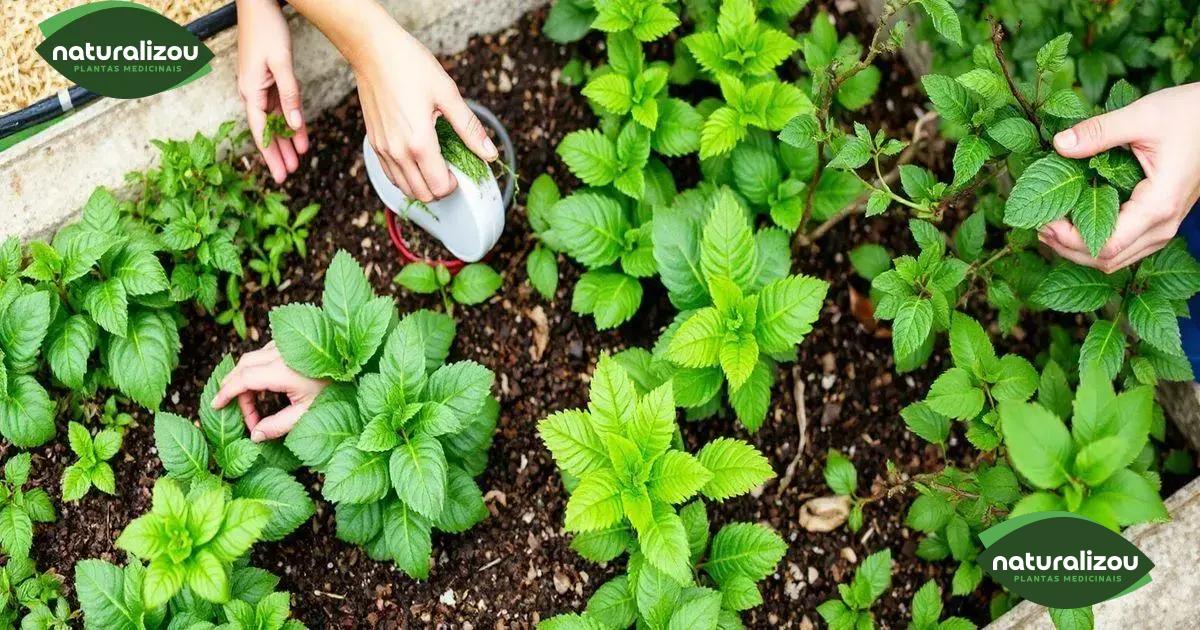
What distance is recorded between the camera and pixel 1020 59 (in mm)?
2912

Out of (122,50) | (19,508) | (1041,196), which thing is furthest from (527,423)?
(122,50)

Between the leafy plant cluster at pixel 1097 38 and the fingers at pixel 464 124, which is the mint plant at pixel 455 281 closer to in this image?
the fingers at pixel 464 124

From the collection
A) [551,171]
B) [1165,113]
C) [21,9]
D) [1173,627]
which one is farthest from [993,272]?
[21,9]

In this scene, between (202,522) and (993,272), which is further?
(993,272)

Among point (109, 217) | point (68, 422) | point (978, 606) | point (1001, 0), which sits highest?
point (1001, 0)

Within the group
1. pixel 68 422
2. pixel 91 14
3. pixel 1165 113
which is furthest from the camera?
pixel 91 14

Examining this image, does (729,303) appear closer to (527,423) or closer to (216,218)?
(527,423)

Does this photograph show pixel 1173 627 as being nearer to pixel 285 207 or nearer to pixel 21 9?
pixel 285 207

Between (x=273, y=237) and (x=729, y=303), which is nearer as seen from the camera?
(x=729, y=303)

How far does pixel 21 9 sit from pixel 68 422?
1339mm

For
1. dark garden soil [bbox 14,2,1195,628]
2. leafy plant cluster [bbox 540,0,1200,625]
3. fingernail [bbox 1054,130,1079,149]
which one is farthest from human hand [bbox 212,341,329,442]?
fingernail [bbox 1054,130,1079,149]

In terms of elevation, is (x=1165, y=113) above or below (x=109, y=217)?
above

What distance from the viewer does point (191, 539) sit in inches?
88.3

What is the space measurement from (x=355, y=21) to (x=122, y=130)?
93 cm
